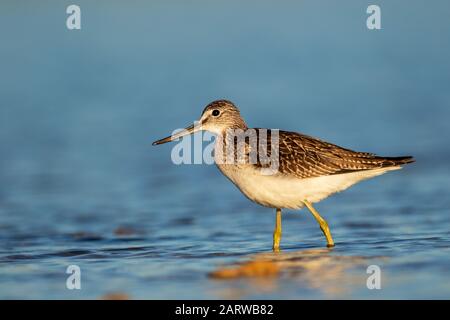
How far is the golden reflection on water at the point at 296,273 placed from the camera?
8.52 meters

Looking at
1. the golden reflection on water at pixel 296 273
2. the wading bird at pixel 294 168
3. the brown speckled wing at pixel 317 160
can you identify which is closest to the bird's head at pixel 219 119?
the wading bird at pixel 294 168

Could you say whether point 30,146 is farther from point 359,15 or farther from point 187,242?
point 359,15

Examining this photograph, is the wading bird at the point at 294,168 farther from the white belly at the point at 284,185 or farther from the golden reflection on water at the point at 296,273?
the golden reflection on water at the point at 296,273

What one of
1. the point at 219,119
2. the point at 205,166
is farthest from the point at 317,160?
the point at 205,166

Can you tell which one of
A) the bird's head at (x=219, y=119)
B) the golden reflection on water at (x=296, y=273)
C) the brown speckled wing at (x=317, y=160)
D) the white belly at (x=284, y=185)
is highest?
the bird's head at (x=219, y=119)

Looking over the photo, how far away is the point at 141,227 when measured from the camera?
1288cm

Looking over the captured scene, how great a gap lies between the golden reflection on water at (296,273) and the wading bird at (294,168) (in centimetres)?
74

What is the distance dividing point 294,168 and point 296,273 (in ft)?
6.12

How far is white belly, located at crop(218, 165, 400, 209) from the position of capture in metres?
10.5

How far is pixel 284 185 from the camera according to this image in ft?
34.5

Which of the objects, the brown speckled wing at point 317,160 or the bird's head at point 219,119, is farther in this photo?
the bird's head at point 219,119

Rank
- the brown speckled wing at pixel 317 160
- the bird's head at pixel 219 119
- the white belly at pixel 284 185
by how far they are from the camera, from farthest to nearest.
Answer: the bird's head at pixel 219 119
the brown speckled wing at pixel 317 160
the white belly at pixel 284 185

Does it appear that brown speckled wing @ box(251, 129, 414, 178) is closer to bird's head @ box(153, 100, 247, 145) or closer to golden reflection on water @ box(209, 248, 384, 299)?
bird's head @ box(153, 100, 247, 145)

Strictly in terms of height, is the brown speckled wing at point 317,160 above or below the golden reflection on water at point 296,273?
above
